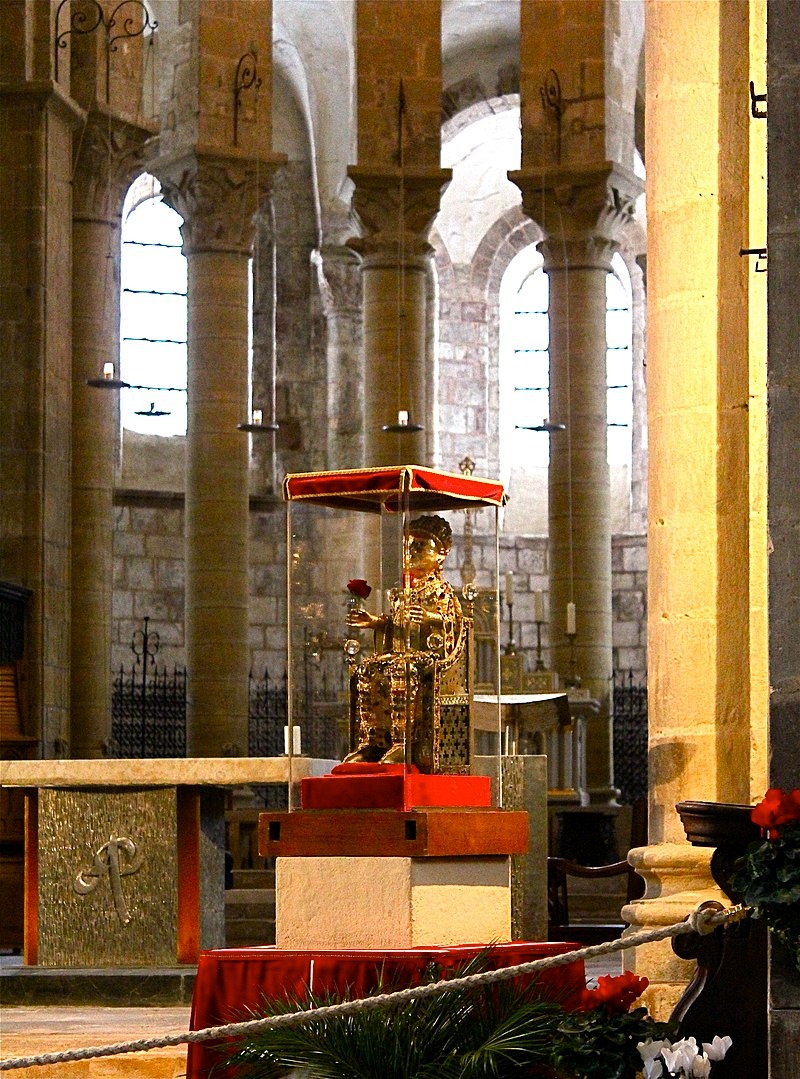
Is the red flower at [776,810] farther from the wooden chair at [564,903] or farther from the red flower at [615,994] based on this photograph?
the wooden chair at [564,903]

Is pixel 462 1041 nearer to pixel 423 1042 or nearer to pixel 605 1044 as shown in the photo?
pixel 423 1042

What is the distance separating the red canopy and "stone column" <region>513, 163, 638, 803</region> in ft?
35.6

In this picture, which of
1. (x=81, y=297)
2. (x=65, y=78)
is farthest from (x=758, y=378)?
(x=81, y=297)

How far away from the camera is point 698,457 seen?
8.16 meters

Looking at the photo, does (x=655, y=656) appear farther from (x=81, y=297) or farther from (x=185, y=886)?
(x=81, y=297)

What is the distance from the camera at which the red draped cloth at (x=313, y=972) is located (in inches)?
273

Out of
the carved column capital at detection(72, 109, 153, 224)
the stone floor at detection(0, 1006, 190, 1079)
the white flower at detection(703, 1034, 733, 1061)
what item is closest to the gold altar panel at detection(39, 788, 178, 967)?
the stone floor at detection(0, 1006, 190, 1079)

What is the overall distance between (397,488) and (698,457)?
4.01 feet

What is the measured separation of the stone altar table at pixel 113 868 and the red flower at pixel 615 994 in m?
4.33

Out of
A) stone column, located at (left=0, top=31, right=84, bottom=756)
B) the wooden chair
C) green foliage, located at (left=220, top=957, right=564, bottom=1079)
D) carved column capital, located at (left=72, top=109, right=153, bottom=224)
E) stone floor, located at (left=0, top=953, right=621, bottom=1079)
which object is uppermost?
carved column capital, located at (left=72, top=109, right=153, bottom=224)

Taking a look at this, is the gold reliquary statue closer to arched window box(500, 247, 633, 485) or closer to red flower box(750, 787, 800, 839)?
red flower box(750, 787, 800, 839)

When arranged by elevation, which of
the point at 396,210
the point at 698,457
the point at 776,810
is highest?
the point at 396,210

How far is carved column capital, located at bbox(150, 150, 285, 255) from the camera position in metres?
19.1

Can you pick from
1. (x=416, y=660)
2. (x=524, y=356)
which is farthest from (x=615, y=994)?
(x=524, y=356)
